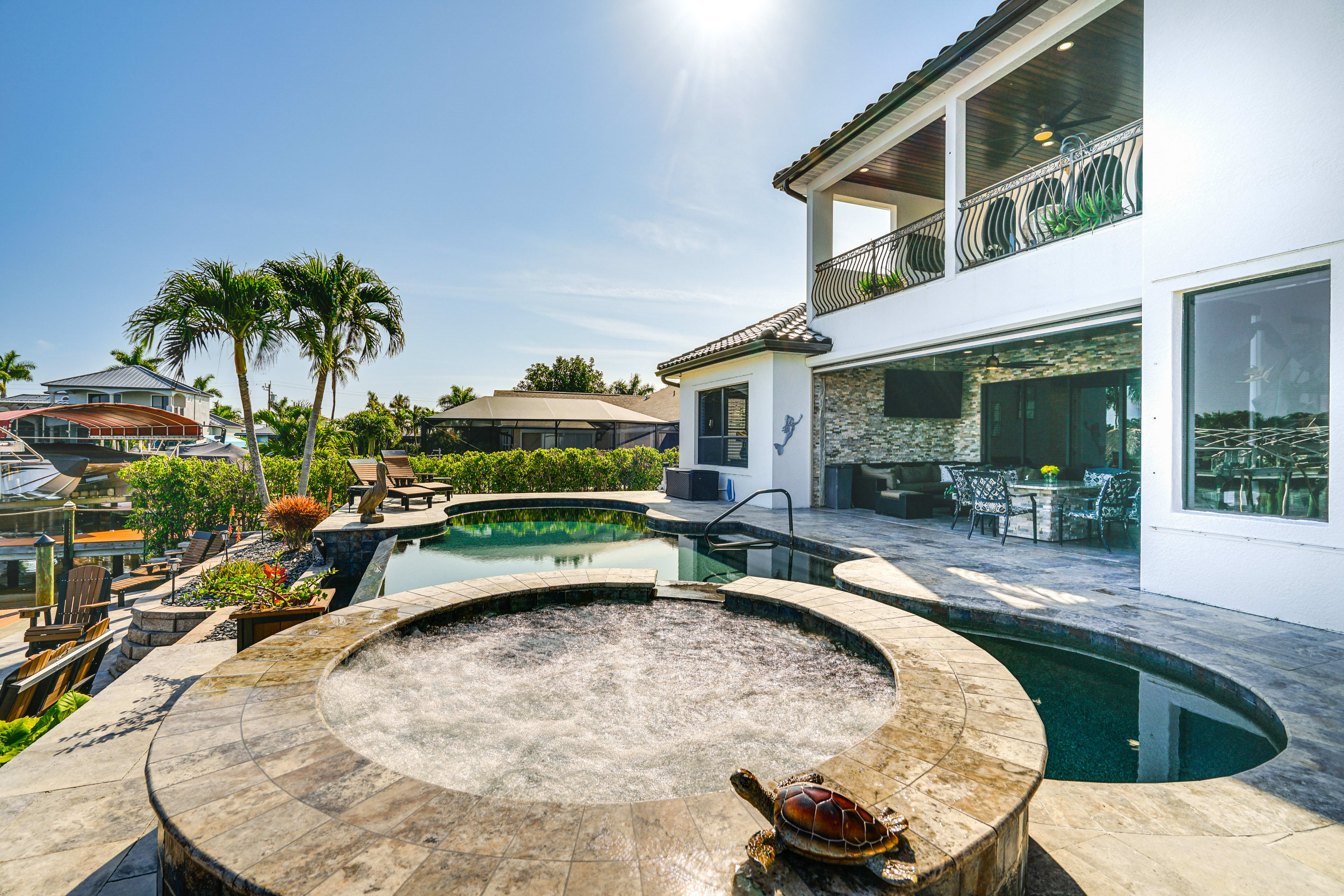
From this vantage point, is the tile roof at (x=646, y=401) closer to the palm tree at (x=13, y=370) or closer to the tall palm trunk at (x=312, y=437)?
the tall palm trunk at (x=312, y=437)

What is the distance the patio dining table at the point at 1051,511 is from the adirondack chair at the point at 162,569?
37.5ft

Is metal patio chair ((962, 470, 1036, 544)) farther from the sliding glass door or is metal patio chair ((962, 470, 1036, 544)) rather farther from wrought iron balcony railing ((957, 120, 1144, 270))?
wrought iron balcony railing ((957, 120, 1144, 270))

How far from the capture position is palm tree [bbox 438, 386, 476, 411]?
3881cm

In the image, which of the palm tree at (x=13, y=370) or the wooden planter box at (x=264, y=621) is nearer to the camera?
the wooden planter box at (x=264, y=621)

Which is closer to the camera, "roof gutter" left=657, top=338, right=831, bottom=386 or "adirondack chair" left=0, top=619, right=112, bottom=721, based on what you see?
"adirondack chair" left=0, top=619, right=112, bottom=721

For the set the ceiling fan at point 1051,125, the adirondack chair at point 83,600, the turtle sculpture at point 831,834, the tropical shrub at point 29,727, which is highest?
the ceiling fan at point 1051,125

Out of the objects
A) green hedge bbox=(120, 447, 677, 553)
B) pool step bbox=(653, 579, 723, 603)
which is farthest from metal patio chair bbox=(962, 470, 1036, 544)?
green hedge bbox=(120, 447, 677, 553)

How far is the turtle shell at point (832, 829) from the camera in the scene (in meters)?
1.51

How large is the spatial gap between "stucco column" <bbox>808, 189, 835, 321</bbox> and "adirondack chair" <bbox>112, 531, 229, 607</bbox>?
11.0 m

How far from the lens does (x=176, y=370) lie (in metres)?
10.8

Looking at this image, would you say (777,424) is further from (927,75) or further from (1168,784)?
(1168,784)

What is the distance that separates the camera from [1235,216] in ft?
15.2

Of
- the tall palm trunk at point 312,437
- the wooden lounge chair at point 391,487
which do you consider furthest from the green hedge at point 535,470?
the tall palm trunk at point 312,437

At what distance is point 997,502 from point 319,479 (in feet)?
41.4
